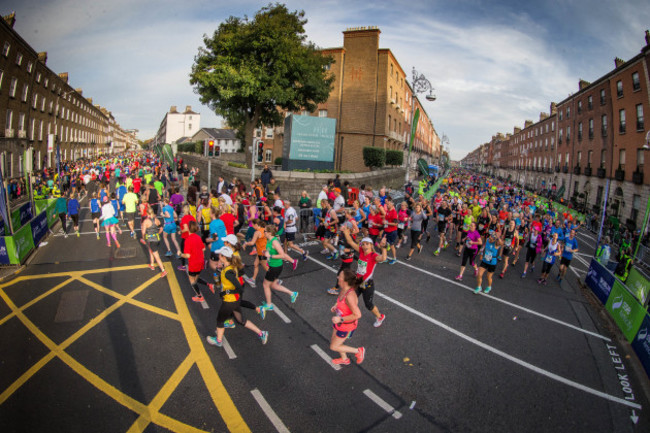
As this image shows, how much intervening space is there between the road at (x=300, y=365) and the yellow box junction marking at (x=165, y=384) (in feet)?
0.07

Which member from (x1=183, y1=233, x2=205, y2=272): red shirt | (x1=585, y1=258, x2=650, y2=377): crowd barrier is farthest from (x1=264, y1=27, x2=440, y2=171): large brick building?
(x1=183, y1=233, x2=205, y2=272): red shirt

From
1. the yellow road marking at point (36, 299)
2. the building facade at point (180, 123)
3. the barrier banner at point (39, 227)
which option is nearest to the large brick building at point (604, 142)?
the yellow road marking at point (36, 299)

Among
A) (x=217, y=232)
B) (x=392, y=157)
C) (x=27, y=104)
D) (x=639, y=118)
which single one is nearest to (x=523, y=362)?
(x=217, y=232)

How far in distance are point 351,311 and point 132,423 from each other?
3068 millimetres

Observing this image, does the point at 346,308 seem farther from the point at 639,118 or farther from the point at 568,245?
the point at 639,118

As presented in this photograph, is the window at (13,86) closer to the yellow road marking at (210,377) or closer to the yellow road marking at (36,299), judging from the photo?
the yellow road marking at (36,299)

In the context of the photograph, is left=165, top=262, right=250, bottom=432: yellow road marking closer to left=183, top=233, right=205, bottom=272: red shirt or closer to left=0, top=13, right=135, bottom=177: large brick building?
left=183, top=233, right=205, bottom=272: red shirt

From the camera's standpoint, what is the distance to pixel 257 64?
20.8m

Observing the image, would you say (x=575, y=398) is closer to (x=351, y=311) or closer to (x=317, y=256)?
(x=351, y=311)

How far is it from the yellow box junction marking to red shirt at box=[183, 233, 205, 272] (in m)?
0.86

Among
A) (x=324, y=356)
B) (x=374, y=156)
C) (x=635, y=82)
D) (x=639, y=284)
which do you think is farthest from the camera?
(x=374, y=156)

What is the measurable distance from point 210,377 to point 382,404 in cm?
250

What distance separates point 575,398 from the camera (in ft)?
15.7

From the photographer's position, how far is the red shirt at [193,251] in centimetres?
666
